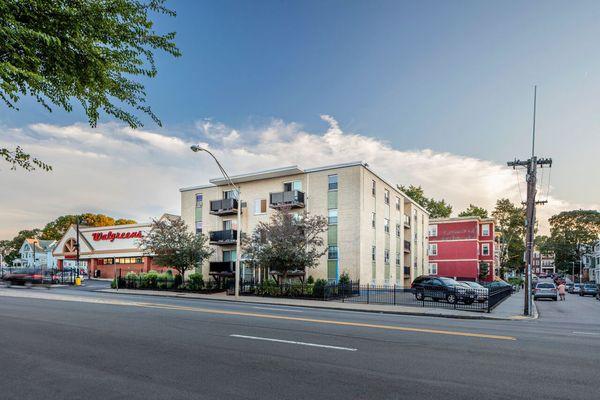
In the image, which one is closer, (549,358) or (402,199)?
(549,358)

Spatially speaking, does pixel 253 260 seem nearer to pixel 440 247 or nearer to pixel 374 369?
pixel 374 369

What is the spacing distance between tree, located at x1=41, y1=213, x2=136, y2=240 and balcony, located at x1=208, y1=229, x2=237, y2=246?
61724 mm

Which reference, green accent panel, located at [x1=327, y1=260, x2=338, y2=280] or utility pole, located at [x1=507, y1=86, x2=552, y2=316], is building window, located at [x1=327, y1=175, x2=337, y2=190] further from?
utility pole, located at [x1=507, y1=86, x2=552, y2=316]

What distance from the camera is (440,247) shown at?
219 ft

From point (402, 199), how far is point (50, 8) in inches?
1814

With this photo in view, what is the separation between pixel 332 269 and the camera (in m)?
38.2

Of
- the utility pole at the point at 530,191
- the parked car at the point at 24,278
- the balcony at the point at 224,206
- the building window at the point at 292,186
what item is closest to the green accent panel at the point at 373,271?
the building window at the point at 292,186

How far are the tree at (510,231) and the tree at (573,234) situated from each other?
29208 mm

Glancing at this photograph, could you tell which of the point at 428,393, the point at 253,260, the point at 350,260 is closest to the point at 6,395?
the point at 428,393

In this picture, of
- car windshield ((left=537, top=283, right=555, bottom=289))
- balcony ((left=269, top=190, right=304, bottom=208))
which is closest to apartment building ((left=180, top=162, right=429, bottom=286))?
balcony ((left=269, top=190, right=304, bottom=208))

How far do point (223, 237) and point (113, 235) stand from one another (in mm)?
27575

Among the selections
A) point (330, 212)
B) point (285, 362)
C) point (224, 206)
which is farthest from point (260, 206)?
point (285, 362)

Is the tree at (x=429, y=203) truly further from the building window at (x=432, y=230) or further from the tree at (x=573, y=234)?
the tree at (x=573, y=234)

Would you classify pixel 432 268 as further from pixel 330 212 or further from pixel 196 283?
pixel 196 283
